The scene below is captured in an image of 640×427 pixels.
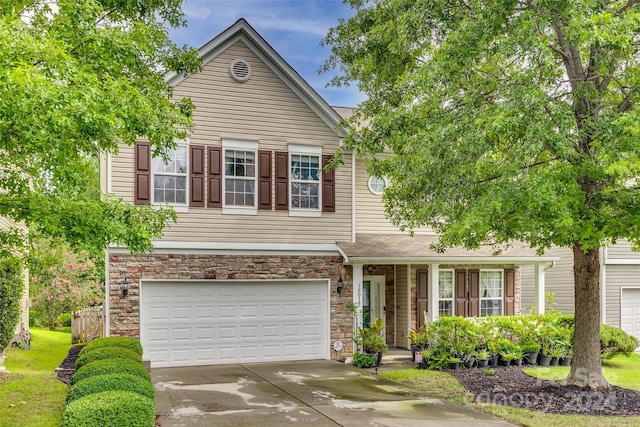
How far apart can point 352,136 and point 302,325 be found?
209 inches

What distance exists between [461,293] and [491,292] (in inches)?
42.0

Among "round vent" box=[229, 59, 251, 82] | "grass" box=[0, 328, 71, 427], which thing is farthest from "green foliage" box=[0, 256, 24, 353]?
"round vent" box=[229, 59, 251, 82]

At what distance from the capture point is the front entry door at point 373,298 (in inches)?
699

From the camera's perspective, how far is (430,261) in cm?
1611

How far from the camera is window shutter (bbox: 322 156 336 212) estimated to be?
52.1 feet

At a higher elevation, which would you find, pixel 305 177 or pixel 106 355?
pixel 305 177

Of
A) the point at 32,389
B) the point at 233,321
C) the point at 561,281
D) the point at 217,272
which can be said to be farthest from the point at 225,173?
the point at 561,281

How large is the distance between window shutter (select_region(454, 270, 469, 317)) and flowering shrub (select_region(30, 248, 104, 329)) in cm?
1453

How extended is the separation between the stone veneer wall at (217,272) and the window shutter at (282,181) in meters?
1.39

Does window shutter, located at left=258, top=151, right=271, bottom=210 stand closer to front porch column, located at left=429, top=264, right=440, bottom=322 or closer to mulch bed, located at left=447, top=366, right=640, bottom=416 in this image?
front porch column, located at left=429, top=264, right=440, bottom=322

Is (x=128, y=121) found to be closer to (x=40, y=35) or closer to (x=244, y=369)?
(x=40, y=35)

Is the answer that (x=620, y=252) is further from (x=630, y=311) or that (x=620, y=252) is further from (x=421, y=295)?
(x=421, y=295)

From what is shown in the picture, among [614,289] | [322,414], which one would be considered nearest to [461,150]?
[322,414]

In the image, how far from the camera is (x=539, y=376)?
43.5 ft
